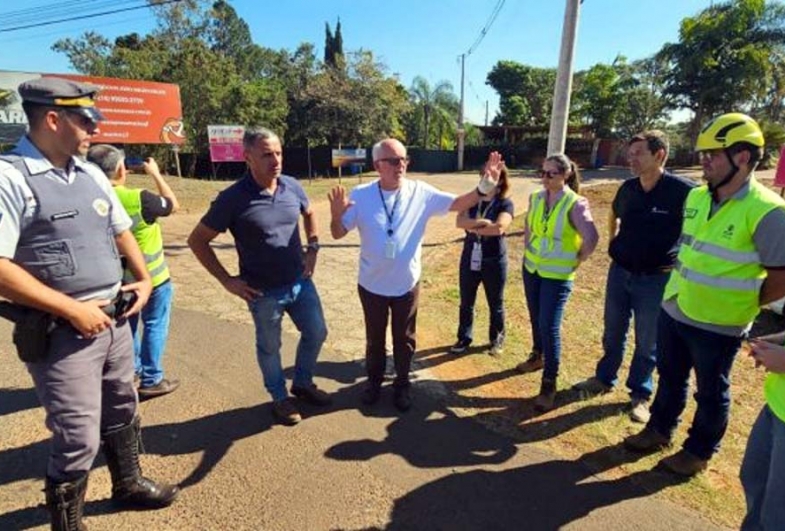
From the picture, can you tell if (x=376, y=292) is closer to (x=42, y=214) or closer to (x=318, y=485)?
(x=318, y=485)

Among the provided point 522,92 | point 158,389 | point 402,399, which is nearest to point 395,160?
point 402,399

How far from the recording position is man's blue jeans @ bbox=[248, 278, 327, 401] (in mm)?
3250

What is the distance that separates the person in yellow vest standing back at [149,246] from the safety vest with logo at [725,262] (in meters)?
3.36

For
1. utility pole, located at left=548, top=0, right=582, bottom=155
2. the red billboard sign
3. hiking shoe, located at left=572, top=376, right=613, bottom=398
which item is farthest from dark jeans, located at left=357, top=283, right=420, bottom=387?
the red billboard sign

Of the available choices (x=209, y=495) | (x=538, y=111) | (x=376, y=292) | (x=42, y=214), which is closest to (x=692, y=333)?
(x=376, y=292)

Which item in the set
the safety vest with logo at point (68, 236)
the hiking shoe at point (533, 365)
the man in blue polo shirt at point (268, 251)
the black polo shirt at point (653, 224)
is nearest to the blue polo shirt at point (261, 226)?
the man in blue polo shirt at point (268, 251)

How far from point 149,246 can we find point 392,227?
1781mm

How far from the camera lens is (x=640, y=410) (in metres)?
3.56

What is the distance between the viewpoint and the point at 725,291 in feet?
8.32

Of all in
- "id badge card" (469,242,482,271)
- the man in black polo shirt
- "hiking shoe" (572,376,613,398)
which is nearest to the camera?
the man in black polo shirt

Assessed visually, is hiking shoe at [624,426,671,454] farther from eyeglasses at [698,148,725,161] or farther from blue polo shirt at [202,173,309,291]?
blue polo shirt at [202,173,309,291]

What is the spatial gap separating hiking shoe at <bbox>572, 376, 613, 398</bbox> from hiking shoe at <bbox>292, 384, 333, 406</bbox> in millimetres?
2022

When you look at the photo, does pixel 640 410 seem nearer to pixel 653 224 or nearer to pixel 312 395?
pixel 653 224

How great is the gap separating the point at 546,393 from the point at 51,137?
11.3 ft
